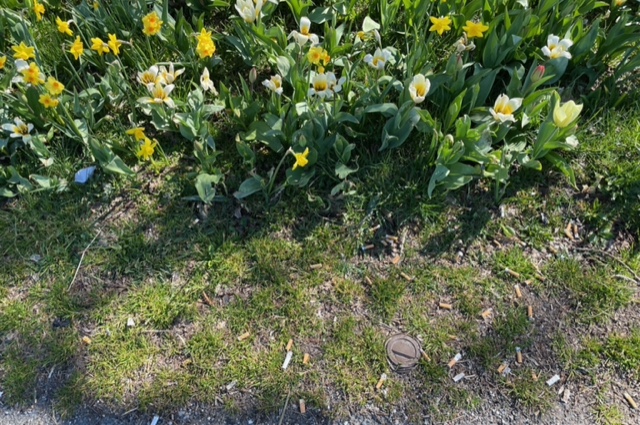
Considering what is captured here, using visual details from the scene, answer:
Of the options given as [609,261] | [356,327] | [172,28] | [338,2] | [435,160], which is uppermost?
[338,2]

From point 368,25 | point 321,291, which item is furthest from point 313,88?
point 321,291

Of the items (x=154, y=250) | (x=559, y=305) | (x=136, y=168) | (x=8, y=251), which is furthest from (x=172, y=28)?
(x=559, y=305)

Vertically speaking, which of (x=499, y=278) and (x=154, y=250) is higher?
(x=499, y=278)

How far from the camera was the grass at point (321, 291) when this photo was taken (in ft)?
7.25

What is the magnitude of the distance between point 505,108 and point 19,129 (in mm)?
2401

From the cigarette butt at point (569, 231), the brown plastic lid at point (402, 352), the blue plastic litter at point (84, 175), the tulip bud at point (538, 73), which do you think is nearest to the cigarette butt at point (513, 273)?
the cigarette butt at point (569, 231)

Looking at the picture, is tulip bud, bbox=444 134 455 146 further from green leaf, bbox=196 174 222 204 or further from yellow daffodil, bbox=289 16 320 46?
green leaf, bbox=196 174 222 204

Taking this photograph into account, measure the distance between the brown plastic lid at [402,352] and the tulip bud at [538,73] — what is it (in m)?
1.38

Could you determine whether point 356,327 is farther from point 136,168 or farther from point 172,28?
point 172,28

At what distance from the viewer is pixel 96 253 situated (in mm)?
2492

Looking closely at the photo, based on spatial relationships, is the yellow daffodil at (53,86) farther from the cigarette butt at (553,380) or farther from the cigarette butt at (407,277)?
the cigarette butt at (553,380)

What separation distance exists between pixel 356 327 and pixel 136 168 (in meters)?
1.45

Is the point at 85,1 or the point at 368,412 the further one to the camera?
the point at 85,1

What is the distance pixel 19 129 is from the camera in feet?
8.36
